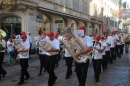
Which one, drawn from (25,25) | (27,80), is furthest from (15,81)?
(25,25)

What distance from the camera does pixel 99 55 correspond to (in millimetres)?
9266

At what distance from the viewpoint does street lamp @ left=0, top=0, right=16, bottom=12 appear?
19297 millimetres

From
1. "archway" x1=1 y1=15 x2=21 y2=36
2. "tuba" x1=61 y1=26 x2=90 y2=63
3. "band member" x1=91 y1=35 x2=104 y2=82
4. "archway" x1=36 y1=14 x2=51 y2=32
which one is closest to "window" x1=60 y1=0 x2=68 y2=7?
"archway" x1=36 y1=14 x2=51 y2=32

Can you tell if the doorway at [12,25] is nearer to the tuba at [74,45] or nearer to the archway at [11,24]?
the archway at [11,24]

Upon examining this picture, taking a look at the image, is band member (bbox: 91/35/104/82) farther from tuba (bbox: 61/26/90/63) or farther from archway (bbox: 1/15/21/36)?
archway (bbox: 1/15/21/36)

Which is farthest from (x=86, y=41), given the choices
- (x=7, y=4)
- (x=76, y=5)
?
(x=76, y=5)

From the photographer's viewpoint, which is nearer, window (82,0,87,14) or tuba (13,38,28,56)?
tuba (13,38,28,56)

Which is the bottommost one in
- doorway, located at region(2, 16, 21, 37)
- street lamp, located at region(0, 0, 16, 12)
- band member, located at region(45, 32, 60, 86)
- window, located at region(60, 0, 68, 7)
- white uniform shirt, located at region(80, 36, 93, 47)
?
band member, located at region(45, 32, 60, 86)

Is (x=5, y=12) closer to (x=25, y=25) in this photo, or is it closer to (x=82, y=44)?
(x=25, y=25)

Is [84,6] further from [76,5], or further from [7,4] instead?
[7,4]

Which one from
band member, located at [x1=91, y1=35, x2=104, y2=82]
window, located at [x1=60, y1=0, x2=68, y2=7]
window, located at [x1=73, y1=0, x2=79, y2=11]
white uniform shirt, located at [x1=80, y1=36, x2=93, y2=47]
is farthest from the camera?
window, located at [x1=73, y1=0, x2=79, y2=11]

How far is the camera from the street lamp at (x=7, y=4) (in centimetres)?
1930

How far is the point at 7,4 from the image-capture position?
766 inches

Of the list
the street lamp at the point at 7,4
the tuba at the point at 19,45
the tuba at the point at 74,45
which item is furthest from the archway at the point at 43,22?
the tuba at the point at 74,45
